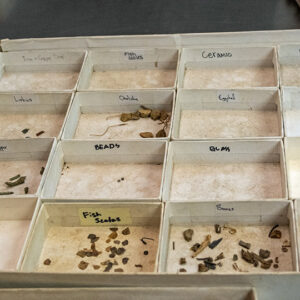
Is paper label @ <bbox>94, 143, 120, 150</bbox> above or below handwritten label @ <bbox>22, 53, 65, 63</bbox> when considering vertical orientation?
below

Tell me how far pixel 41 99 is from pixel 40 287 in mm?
1304

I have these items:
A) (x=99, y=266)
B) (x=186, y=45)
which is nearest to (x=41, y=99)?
(x=186, y=45)

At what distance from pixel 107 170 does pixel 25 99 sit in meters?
0.74

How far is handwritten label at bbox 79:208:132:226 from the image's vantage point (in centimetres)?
252

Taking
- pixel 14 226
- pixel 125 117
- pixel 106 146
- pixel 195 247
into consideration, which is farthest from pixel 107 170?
pixel 195 247

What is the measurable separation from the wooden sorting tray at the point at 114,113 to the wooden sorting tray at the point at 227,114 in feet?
0.29

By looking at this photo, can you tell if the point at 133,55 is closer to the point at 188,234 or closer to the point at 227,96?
the point at 227,96

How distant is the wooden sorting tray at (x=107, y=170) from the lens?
2.71 meters

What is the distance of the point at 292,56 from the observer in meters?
3.32

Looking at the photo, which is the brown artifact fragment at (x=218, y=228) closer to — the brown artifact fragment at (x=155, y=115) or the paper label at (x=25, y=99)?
the brown artifact fragment at (x=155, y=115)

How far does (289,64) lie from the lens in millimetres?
3346

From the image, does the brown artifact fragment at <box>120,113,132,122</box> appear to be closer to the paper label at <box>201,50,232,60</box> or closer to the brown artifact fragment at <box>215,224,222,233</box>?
the paper label at <box>201,50,232,60</box>

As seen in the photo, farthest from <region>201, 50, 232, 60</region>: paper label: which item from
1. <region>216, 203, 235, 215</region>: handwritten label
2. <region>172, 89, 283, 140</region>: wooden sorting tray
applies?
<region>216, 203, 235, 215</region>: handwritten label

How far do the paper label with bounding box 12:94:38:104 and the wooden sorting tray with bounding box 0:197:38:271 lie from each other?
81 cm
